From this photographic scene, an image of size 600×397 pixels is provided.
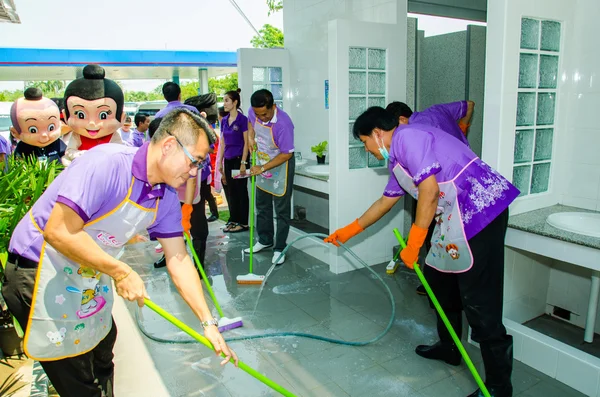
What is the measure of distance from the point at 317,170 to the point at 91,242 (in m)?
3.16

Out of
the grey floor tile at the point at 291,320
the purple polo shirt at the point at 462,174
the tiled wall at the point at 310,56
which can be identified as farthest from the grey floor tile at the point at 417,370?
the tiled wall at the point at 310,56

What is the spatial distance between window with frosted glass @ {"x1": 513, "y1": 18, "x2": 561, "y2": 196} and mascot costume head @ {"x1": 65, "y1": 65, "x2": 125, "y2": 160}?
7.65 feet

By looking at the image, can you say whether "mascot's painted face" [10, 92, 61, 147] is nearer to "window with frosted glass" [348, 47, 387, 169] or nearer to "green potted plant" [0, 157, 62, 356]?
"green potted plant" [0, 157, 62, 356]

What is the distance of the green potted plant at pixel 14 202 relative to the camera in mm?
2184

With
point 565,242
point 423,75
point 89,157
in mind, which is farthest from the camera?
point 423,75

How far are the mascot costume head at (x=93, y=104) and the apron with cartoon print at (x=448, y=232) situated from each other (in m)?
1.75

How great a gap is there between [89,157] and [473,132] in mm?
3456

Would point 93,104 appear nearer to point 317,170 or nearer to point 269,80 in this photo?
point 317,170

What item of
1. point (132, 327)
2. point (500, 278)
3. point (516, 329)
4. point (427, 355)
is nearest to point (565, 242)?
point (500, 278)

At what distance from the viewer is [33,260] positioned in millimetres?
1572

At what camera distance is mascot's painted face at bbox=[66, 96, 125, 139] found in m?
2.73

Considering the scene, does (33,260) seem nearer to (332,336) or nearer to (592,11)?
(332,336)

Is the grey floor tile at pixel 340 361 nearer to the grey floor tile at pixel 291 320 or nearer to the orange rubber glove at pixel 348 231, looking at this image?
the grey floor tile at pixel 291 320

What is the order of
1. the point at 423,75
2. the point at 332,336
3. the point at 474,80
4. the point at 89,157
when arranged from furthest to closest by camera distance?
the point at 423,75
the point at 474,80
the point at 332,336
the point at 89,157
